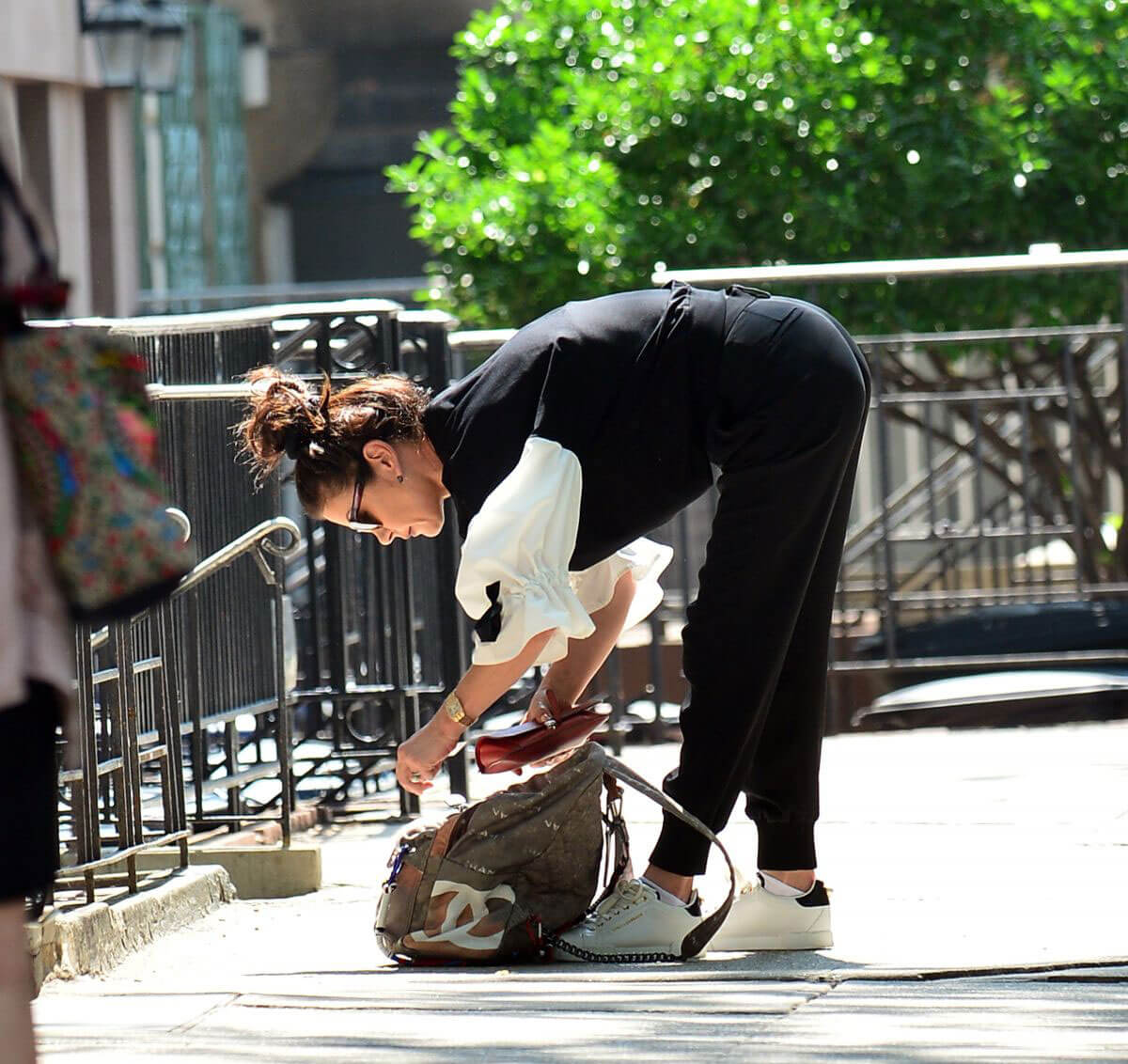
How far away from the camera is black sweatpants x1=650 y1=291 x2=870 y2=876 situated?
393 cm

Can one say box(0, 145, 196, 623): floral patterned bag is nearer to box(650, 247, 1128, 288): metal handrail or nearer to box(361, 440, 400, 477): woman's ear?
box(361, 440, 400, 477): woman's ear

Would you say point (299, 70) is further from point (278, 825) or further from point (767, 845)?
point (767, 845)

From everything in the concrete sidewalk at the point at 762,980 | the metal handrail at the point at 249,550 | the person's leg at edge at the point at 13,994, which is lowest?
the concrete sidewalk at the point at 762,980

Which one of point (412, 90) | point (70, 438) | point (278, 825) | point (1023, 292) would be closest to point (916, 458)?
point (412, 90)

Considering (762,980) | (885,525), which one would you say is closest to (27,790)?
(762,980)

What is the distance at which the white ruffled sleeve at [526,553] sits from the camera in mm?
3738

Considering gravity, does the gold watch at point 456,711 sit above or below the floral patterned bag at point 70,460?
below

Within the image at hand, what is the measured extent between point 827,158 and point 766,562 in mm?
6898

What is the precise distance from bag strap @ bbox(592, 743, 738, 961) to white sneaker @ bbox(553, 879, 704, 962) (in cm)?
2

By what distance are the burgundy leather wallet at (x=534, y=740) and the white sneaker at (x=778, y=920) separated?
0.46 metres

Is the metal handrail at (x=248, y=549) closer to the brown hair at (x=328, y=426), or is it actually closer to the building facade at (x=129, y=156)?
the brown hair at (x=328, y=426)

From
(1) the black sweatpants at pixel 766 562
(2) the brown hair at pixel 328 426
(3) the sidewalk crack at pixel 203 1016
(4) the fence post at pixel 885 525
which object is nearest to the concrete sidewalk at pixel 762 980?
(3) the sidewalk crack at pixel 203 1016

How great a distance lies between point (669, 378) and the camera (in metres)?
3.95

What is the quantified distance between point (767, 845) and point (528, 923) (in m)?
0.50
